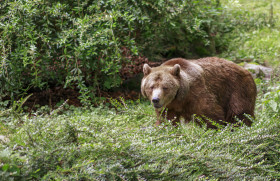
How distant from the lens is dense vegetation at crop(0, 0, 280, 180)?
281 cm

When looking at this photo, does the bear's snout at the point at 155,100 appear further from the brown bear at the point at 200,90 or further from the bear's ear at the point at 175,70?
the bear's ear at the point at 175,70

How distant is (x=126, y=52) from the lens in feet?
23.3

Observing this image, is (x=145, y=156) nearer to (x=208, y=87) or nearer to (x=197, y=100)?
(x=197, y=100)

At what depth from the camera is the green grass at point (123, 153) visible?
2.61m

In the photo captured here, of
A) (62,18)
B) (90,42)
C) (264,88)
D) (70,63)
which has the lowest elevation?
(264,88)

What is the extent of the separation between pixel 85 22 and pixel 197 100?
2.28m

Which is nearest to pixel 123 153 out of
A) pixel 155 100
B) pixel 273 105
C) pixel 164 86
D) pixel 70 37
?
pixel 155 100


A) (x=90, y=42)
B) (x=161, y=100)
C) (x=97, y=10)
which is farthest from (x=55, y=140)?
(x=97, y=10)

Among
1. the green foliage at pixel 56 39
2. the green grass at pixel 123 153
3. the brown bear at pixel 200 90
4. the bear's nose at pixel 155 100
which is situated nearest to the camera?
the green grass at pixel 123 153

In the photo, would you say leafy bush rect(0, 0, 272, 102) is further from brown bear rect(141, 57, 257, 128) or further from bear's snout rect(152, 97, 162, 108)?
bear's snout rect(152, 97, 162, 108)

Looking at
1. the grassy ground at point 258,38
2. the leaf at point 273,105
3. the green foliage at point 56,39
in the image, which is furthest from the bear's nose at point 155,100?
the grassy ground at point 258,38

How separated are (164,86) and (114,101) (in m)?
0.93

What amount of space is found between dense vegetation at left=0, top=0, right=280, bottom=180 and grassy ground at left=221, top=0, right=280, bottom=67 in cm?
3

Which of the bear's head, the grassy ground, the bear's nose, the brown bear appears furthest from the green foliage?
the grassy ground
